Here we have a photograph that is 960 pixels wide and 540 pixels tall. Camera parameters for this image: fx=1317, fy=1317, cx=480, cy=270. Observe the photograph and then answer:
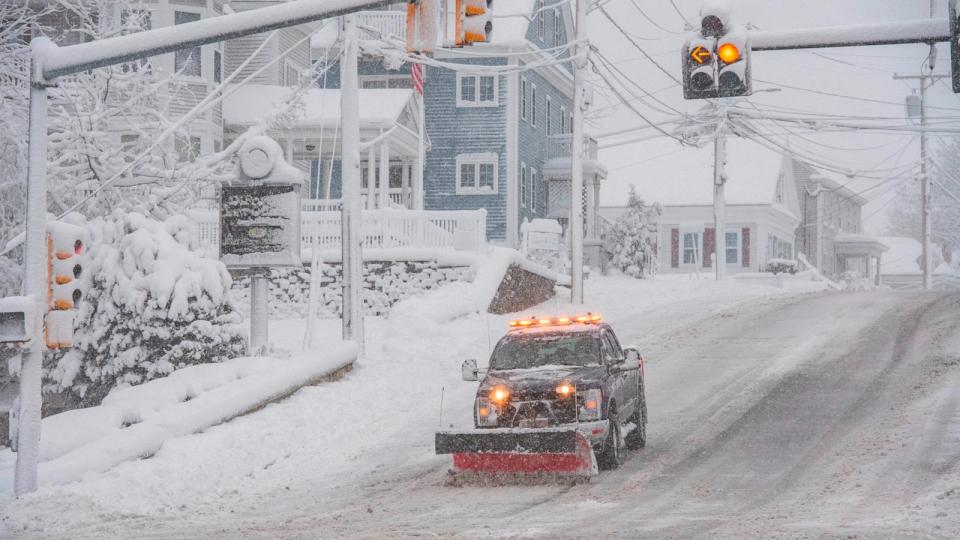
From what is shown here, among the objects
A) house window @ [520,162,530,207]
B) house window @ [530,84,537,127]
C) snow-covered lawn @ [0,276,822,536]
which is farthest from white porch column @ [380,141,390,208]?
house window @ [530,84,537,127]

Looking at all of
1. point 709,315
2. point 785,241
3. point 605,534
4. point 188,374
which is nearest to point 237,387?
point 188,374

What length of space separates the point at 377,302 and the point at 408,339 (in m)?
4.70

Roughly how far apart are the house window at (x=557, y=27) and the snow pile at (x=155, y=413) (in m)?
33.5

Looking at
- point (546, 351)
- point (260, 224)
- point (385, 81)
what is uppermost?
point (385, 81)

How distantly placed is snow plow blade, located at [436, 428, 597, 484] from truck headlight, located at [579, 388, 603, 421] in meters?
0.54

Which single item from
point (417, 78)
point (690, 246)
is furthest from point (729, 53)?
point (690, 246)

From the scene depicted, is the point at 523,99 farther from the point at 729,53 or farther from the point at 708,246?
the point at 729,53

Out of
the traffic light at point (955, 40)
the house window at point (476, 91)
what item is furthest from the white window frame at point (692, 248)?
the traffic light at point (955, 40)

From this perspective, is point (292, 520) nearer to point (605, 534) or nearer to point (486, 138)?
point (605, 534)

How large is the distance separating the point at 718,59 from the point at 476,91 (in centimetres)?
3251

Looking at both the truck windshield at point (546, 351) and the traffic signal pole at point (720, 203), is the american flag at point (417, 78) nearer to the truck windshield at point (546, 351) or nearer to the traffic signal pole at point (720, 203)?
the traffic signal pole at point (720, 203)

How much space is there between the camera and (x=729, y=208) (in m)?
59.1

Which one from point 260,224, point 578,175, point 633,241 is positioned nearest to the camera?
point 260,224

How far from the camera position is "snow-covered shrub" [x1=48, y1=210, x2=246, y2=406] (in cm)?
1838
